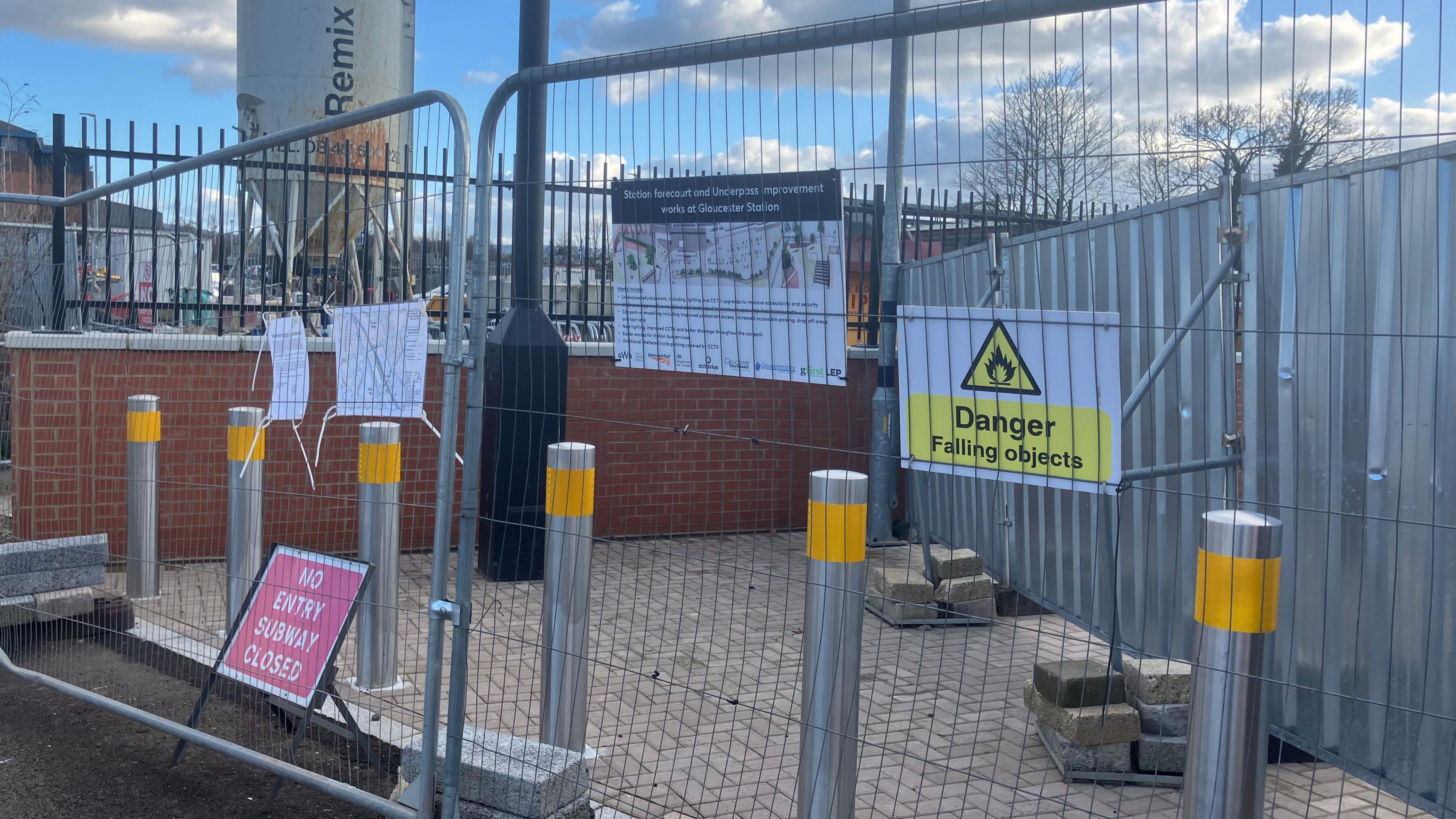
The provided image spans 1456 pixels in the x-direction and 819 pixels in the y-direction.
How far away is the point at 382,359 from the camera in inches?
161

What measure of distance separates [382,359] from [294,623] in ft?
3.99

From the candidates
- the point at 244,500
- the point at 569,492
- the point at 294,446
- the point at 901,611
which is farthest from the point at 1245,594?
the point at 294,446

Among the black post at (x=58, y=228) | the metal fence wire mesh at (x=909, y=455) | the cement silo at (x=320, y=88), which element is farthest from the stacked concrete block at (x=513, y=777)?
the black post at (x=58, y=228)

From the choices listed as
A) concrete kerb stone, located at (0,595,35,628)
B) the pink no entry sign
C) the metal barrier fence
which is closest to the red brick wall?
the metal barrier fence

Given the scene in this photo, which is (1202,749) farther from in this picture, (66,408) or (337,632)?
(66,408)

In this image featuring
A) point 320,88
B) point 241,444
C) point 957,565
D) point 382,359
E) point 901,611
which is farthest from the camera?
point 320,88

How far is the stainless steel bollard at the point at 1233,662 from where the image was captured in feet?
9.28

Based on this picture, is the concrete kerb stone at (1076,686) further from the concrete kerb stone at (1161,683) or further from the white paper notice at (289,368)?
the white paper notice at (289,368)

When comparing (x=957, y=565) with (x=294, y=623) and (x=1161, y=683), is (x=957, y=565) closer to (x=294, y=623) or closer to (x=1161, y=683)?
(x=1161, y=683)

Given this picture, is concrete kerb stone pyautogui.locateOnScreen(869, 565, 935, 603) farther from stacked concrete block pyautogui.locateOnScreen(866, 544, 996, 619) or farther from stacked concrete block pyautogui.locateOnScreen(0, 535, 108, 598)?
stacked concrete block pyautogui.locateOnScreen(0, 535, 108, 598)

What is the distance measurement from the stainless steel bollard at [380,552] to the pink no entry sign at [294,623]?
724mm

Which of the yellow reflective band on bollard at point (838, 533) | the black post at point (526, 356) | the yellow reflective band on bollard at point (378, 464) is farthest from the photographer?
the black post at point (526, 356)

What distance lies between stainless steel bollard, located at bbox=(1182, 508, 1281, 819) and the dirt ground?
120 inches

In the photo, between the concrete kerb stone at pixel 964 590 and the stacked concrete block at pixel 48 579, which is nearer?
the stacked concrete block at pixel 48 579
